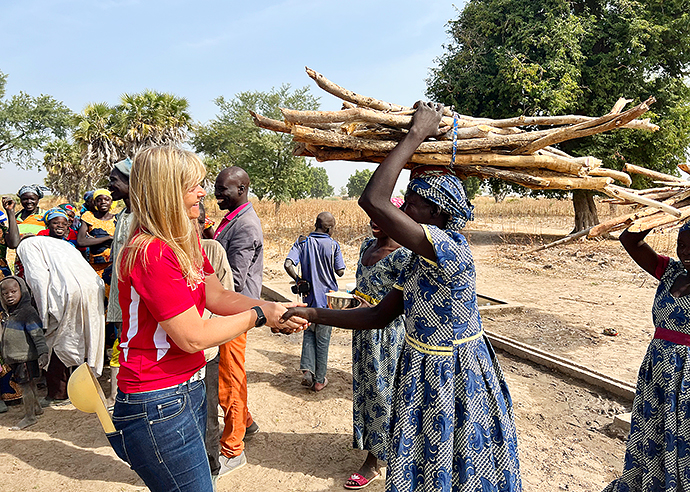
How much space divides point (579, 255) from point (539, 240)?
8.76 ft

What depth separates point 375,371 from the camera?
3.22 metres

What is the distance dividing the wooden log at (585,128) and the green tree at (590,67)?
12.8 m

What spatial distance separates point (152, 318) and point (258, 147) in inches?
925

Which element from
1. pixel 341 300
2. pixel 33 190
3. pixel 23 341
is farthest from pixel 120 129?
pixel 341 300

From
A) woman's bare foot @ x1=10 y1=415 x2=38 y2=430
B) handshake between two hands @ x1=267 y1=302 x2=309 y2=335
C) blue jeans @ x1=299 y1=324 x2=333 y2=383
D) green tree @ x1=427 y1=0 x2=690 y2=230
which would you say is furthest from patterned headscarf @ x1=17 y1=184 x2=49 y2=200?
green tree @ x1=427 y1=0 x2=690 y2=230

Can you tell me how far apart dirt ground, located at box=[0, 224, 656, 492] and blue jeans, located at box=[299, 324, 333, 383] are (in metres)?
0.23

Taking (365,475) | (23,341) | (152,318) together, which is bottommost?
(365,475)

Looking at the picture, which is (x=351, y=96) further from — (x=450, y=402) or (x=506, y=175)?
(x=450, y=402)

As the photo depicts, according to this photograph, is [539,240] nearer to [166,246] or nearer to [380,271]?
[380,271]

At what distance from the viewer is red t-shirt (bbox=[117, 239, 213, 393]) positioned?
1.63 m

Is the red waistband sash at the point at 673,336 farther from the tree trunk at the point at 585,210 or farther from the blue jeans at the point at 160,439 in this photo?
the tree trunk at the point at 585,210

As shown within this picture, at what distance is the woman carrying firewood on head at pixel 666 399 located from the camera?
243cm

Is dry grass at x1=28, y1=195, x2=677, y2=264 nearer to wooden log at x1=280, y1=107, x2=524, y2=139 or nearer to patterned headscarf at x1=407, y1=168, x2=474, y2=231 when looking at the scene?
wooden log at x1=280, y1=107, x2=524, y2=139

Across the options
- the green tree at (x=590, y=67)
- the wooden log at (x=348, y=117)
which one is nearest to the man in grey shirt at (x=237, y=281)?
the wooden log at (x=348, y=117)
